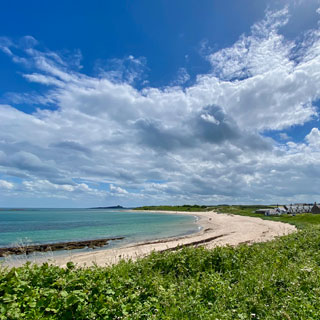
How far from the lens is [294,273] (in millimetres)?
7016

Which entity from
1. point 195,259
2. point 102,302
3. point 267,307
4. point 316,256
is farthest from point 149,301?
point 316,256

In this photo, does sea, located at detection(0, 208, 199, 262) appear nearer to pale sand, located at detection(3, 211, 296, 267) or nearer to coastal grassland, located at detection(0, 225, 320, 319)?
pale sand, located at detection(3, 211, 296, 267)

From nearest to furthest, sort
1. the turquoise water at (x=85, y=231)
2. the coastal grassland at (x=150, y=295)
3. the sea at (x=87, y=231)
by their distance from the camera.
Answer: the coastal grassland at (x=150, y=295) < the sea at (x=87, y=231) < the turquoise water at (x=85, y=231)

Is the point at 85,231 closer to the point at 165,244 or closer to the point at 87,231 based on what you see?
the point at 87,231

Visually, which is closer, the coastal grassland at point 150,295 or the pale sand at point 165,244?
the coastal grassland at point 150,295

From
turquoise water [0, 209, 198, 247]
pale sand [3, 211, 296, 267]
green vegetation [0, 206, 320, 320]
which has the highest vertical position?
green vegetation [0, 206, 320, 320]

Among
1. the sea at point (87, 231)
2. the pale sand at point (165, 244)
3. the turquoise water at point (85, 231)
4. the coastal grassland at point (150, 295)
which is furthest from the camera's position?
the turquoise water at point (85, 231)

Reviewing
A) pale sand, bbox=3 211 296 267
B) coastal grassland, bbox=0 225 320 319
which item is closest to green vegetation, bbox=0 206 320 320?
coastal grassland, bbox=0 225 320 319

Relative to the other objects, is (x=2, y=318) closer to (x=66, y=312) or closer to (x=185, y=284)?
(x=66, y=312)

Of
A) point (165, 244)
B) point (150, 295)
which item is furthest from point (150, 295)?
point (165, 244)

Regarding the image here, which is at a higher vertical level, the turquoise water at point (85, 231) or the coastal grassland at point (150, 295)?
the coastal grassland at point (150, 295)

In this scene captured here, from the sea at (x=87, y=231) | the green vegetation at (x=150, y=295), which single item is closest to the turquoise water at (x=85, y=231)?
the sea at (x=87, y=231)

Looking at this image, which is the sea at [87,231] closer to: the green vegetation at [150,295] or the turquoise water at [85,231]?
the turquoise water at [85,231]

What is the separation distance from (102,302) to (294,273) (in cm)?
586
